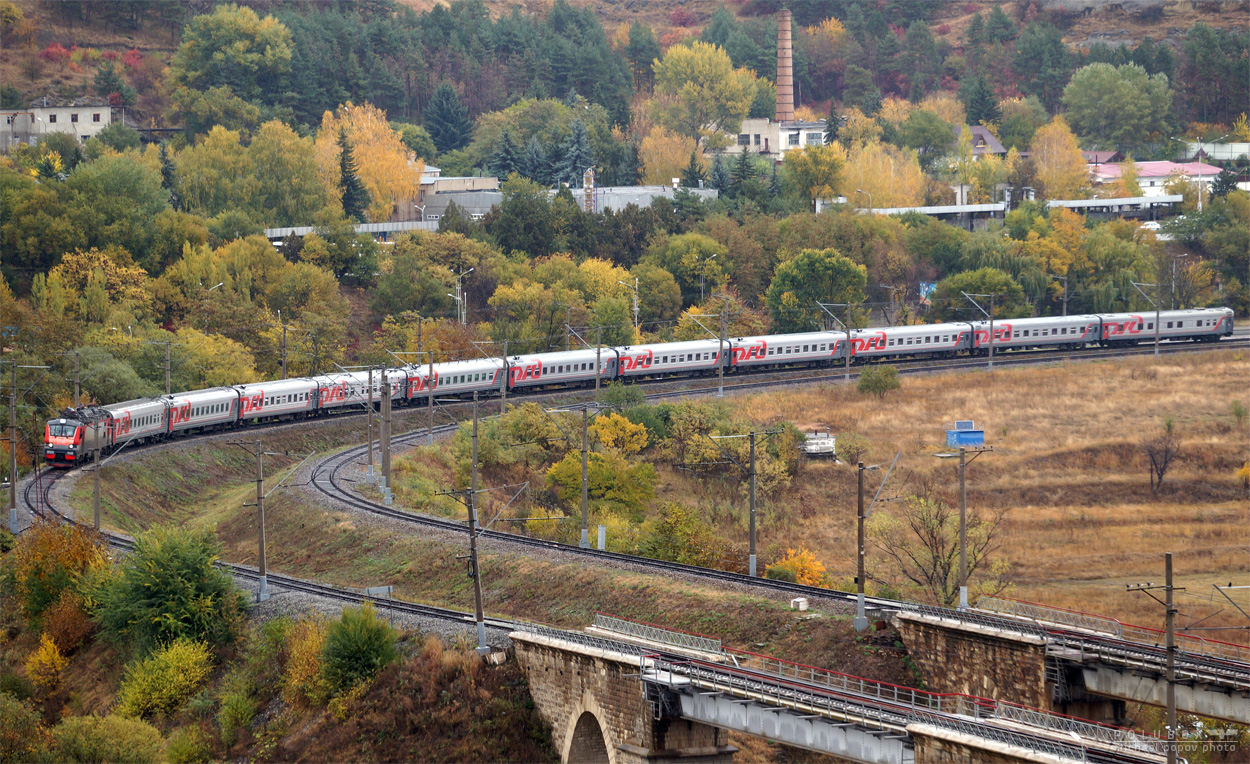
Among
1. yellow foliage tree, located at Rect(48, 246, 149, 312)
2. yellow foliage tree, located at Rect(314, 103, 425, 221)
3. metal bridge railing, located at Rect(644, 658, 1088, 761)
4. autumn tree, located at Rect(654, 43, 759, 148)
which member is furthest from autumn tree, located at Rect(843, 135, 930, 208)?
metal bridge railing, located at Rect(644, 658, 1088, 761)

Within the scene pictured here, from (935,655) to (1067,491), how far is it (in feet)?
132

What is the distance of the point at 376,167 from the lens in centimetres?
13612

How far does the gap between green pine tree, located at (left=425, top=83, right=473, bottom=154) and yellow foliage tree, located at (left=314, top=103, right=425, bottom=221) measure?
34969mm

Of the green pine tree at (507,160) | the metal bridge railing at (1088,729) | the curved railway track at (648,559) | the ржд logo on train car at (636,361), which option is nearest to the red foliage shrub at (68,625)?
the curved railway track at (648,559)

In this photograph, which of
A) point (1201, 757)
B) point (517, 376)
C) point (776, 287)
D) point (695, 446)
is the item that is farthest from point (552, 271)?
point (1201, 757)

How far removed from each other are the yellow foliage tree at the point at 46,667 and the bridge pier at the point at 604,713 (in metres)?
16.8

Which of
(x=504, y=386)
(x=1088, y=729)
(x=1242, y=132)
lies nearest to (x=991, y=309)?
(x=504, y=386)

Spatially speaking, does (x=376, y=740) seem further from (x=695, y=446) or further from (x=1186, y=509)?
(x=1186, y=509)

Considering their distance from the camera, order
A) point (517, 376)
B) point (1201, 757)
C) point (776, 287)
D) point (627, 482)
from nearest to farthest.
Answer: point (1201, 757) → point (627, 482) → point (517, 376) → point (776, 287)

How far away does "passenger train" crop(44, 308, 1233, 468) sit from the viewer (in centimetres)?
7194

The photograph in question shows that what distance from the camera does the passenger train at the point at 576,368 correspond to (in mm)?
71938

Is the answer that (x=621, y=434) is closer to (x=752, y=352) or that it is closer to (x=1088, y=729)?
(x=752, y=352)

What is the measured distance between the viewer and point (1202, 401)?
90375 millimetres

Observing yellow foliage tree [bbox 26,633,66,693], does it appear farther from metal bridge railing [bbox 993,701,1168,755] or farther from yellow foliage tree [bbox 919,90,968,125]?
yellow foliage tree [bbox 919,90,968,125]
